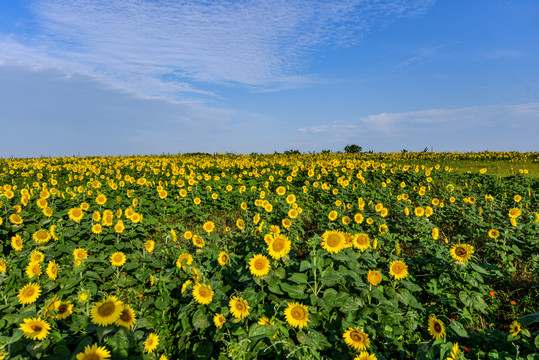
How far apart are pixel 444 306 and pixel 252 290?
10.4 ft

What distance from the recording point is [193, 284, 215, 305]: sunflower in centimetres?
317

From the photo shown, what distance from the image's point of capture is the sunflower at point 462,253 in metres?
4.09

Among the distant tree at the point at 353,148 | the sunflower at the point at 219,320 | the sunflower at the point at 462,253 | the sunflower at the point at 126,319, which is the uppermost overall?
the distant tree at the point at 353,148

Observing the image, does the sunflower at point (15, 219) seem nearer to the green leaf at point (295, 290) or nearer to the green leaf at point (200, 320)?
the green leaf at point (200, 320)

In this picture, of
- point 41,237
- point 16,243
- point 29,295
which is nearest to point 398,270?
point 29,295

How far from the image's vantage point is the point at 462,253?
414 centimetres

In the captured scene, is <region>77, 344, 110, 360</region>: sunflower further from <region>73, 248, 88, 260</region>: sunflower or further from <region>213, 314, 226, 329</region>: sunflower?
<region>73, 248, 88, 260</region>: sunflower

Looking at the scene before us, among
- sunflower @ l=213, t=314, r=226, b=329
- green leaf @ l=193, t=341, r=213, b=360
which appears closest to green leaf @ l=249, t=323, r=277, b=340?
sunflower @ l=213, t=314, r=226, b=329

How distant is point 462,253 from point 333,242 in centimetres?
198

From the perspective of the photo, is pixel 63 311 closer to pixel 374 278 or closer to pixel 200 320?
pixel 200 320

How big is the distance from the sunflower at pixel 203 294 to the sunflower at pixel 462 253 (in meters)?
3.35

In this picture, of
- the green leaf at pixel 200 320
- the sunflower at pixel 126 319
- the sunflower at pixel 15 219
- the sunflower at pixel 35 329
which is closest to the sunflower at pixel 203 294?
the green leaf at pixel 200 320

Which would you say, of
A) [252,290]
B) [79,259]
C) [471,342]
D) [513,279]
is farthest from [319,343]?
[513,279]

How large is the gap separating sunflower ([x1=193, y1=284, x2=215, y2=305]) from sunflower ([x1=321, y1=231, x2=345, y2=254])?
142 centimetres
